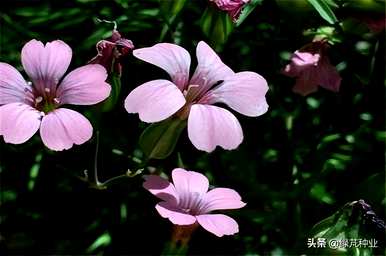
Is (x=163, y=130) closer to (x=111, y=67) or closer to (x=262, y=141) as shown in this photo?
(x=111, y=67)

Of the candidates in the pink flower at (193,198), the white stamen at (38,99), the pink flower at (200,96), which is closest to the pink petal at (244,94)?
the pink flower at (200,96)

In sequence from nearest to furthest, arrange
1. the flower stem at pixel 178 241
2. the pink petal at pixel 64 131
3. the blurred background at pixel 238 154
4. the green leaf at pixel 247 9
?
the pink petal at pixel 64 131 → the flower stem at pixel 178 241 → the green leaf at pixel 247 9 → the blurred background at pixel 238 154

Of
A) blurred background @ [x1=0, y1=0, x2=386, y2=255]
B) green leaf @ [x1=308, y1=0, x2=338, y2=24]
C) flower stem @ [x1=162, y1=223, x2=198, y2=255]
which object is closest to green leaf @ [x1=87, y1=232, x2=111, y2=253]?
blurred background @ [x1=0, y1=0, x2=386, y2=255]

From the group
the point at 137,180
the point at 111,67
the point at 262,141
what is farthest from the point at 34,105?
the point at 262,141

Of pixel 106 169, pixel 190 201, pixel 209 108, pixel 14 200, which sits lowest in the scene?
pixel 14 200

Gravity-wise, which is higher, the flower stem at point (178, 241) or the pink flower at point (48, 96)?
the pink flower at point (48, 96)

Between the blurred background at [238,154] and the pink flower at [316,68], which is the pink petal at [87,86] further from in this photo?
the pink flower at [316,68]

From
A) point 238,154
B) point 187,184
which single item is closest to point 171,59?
point 187,184
